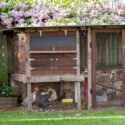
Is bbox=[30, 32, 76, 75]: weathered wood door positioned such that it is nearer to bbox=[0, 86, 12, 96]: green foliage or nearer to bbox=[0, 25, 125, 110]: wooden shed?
bbox=[0, 25, 125, 110]: wooden shed

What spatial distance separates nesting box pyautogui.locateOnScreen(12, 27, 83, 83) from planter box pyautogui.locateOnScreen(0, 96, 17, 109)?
0.97 metres

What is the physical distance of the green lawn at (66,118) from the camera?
266 inches

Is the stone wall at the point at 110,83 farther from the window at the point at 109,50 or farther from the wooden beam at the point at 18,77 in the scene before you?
the wooden beam at the point at 18,77

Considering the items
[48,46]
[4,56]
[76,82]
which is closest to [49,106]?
[76,82]

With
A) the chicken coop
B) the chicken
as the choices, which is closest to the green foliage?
the chicken coop

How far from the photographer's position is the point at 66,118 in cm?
736

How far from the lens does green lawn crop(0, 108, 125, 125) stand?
22.2 feet

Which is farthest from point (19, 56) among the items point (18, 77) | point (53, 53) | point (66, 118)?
point (66, 118)

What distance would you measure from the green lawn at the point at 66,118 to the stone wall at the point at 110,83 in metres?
0.46

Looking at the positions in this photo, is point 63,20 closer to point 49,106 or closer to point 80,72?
point 80,72

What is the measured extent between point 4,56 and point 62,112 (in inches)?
115

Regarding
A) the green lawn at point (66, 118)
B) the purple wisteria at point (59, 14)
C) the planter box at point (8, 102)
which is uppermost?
the purple wisteria at point (59, 14)

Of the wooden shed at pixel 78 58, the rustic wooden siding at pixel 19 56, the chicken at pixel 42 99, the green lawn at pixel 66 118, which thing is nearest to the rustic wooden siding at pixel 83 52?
the wooden shed at pixel 78 58

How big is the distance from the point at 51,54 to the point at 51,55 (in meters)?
0.03
